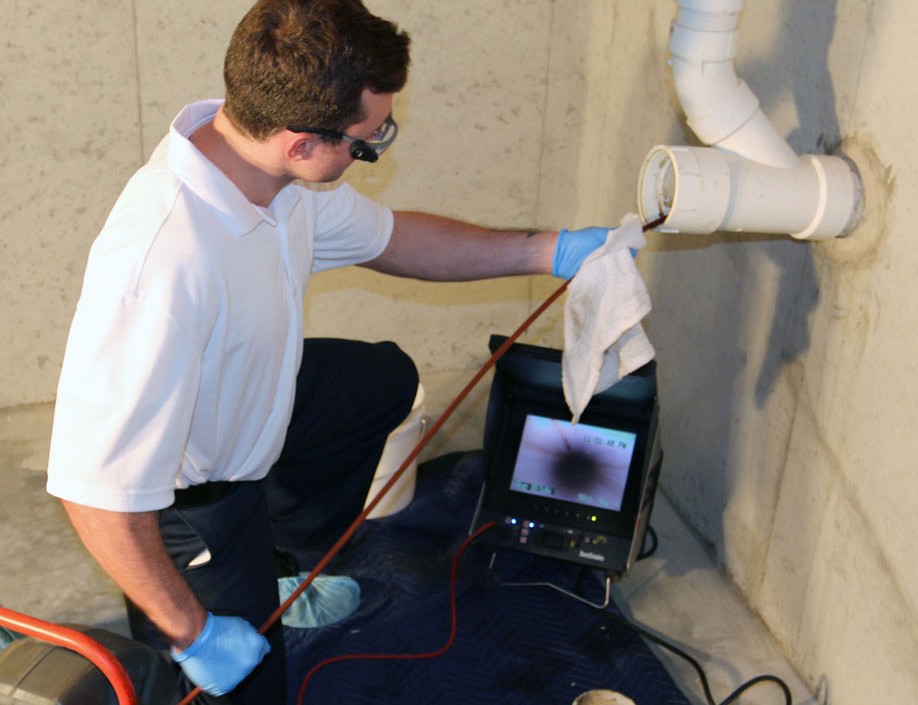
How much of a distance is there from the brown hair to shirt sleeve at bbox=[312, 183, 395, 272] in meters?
0.39

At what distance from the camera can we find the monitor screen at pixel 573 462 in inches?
88.8

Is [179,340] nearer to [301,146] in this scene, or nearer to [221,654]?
[301,146]

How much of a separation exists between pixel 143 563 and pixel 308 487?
66 cm

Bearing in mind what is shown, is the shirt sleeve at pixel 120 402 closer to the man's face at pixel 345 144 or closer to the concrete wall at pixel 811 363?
the man's face at pixel 345 144

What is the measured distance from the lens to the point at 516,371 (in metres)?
2.30

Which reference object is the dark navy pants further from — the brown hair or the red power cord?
the brown hair

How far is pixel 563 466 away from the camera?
2.29 metres

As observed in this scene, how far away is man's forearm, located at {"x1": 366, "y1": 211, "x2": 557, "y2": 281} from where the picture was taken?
2.11 meters

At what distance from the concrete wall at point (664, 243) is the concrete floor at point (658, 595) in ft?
0.18

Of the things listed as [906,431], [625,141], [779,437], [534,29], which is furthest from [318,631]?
[534,29]

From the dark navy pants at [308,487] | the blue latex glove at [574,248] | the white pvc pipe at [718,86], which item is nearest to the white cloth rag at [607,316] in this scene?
the blue latex glove at [574,248]

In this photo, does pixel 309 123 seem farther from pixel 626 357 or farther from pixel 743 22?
pixel 743 22

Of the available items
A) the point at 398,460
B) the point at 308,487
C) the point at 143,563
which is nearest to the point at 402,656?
the point at 308,487

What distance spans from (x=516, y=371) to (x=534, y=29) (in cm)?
110
